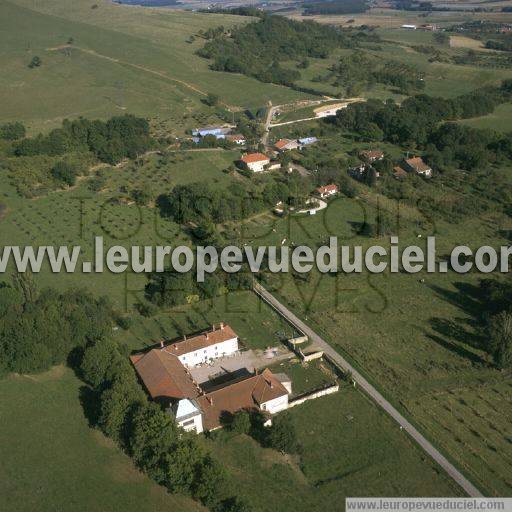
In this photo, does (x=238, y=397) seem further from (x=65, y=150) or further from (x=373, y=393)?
(x=65, y=150)

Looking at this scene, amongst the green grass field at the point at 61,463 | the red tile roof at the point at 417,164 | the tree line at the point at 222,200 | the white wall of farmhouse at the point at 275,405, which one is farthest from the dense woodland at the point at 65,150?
the white wall of farmhouse at the point at 275,405

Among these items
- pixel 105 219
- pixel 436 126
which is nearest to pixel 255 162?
pixel 105 219

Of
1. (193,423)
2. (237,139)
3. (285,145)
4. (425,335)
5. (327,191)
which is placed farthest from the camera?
(237,139)

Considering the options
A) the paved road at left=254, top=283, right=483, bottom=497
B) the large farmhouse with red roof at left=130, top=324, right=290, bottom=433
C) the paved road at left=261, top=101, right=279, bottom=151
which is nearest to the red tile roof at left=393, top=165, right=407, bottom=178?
the paved road at left=261, top=101, right=279, bottom=151

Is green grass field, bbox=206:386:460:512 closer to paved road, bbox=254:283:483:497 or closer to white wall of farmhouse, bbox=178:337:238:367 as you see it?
paved road, bbox=254:283:483:497

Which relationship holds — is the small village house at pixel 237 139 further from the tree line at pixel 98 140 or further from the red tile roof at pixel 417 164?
the red tile roof at pixel 417 164

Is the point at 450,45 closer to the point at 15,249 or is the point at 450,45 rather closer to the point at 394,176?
the point at 394,176
